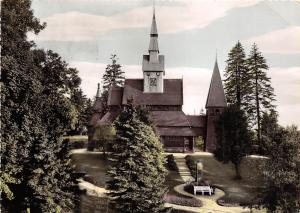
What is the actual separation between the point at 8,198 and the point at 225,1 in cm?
1400

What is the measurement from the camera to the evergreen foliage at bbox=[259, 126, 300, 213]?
60.0 feet

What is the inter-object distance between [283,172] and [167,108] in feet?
36.5

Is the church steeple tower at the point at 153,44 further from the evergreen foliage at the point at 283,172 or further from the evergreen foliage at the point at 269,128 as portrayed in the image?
the evergreen foliage at the point at 283,172

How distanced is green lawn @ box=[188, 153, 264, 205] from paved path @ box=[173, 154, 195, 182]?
939 mm

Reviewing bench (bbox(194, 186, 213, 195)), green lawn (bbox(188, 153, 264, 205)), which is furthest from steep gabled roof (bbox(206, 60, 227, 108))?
bench (bbox(194, 186, 213, 195))

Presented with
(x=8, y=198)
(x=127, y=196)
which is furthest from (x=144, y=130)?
(x=8, y=198)

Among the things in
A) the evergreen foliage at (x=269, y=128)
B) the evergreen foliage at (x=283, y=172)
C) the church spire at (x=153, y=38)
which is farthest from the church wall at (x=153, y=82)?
the evergreen foliage at (x=283, y=172)

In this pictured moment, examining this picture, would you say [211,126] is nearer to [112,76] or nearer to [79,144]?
[112,76]

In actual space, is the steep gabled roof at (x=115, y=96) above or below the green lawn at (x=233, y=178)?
above

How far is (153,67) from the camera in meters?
24.6

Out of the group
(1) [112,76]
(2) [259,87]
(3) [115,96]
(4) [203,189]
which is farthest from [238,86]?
(1) [112,76]

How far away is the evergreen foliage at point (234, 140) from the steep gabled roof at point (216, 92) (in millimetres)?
1242

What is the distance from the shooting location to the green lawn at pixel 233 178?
23.3 m

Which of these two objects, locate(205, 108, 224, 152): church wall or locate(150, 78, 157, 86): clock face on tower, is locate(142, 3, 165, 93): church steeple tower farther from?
locate(205, 108, 224, 152): church wall
